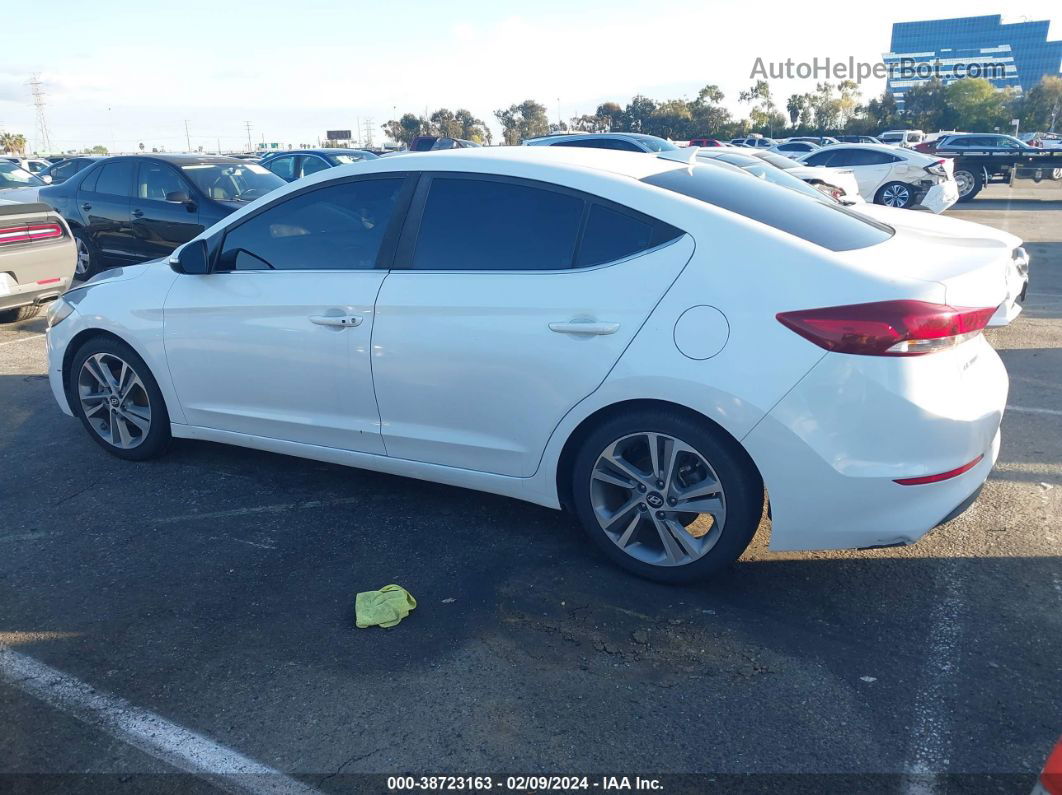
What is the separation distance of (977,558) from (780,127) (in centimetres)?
7736

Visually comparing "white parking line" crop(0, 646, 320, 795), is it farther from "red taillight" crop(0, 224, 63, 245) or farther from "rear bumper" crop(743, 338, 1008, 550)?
"red taillight" crop(0, 224, 63, 245)

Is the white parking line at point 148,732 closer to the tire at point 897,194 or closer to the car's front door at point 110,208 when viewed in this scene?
the car's front door at point 110,208

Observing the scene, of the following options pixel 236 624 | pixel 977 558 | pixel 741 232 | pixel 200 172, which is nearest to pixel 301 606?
pixel 236 624

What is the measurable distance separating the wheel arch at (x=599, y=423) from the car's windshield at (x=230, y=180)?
7205mm

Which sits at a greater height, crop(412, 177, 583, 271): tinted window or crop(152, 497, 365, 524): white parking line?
crop(412, 177, 583, 271): tinted window

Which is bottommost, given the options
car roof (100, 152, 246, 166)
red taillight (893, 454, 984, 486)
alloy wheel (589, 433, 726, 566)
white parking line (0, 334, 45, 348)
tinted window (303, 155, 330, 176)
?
white parking line (0, 334, 45, 348)

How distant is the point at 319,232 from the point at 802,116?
78918mm

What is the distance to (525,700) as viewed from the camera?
2.80 meters

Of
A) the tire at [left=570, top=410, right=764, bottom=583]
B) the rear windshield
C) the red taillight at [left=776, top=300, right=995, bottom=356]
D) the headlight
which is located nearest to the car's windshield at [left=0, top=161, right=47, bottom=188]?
the headlight

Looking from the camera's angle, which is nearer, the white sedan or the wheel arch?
the wheel arch

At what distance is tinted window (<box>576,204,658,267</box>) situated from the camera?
3357 mm

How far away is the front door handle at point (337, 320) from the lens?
384 centimetres

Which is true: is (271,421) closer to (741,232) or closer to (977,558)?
(741,232)

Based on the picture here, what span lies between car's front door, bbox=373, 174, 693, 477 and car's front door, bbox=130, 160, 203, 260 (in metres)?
6.42
